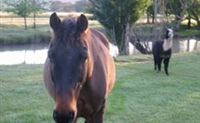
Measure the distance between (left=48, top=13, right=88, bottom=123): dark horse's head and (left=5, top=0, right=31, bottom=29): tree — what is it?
36.6 meters

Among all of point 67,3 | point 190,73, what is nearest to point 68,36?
point 190,73

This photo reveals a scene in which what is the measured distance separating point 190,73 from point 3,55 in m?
12.6

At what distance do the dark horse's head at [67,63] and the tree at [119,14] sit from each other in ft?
70.6

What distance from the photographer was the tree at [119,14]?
2473 centimetres

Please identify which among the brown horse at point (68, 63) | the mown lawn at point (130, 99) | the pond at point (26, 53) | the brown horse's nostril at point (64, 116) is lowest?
the pond at point (26, 53)

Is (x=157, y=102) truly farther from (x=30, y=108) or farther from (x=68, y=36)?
(x=68, y=36)

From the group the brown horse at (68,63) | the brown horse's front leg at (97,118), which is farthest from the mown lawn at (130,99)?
the brown horse at (68,63)

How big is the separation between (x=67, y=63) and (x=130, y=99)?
17.8 feet

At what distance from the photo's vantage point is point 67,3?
180ft

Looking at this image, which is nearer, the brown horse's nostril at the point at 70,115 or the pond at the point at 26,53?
the brown horse's nostril at the point at 70,115

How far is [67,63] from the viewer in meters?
3.07

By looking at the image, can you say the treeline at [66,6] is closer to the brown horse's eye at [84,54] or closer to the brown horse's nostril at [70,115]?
the brown horse's eye at [84,54]

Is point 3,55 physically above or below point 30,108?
below

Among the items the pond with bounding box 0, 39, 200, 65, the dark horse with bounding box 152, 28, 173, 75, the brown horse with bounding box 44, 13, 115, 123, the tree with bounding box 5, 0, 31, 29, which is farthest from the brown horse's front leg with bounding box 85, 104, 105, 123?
the tree with bounding box 5, 0, 31, 29
